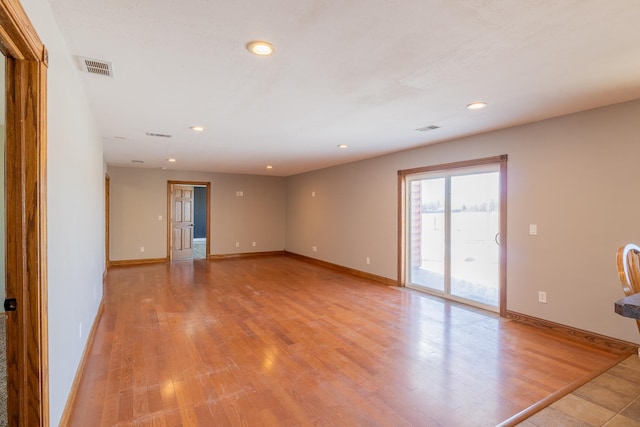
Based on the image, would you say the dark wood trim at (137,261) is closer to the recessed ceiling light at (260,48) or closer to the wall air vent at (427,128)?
the wall air vent at (427,128)

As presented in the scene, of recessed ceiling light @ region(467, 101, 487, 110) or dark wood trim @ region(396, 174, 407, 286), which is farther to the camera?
dark wood trim @ region(396, 174, 407, 286)

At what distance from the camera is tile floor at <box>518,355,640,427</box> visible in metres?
2.06

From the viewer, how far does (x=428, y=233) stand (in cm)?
536

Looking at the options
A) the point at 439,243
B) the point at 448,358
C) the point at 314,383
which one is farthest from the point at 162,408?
the point at 439,243

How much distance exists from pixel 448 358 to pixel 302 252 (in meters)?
6.03

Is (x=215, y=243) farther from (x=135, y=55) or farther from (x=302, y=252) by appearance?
(x=135, y=55)

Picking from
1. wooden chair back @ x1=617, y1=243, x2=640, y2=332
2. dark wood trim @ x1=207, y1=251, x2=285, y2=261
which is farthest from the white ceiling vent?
dark wood trim @ x1=207, y1=251, x2=285, y2=261

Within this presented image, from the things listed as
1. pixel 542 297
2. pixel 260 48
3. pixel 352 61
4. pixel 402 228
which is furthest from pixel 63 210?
pixel 402 228

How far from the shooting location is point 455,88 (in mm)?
2764

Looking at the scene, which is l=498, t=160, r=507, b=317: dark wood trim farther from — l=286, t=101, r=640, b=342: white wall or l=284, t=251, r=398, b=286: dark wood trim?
l=284, t=251, r=398, b=286: dark wood trim

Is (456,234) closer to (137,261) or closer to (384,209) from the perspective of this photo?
(384,209)

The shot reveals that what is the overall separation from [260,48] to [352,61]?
621 mm

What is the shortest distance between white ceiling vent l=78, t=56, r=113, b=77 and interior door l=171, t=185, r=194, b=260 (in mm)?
6204

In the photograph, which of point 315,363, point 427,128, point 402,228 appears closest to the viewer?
point 315,363
